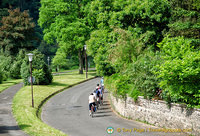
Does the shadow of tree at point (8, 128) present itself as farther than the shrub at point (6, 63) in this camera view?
No

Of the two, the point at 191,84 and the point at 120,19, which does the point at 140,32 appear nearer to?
the point at 120,19

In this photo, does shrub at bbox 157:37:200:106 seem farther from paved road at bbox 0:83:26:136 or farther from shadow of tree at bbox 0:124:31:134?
shadow of tree at bbox 0:124:31:134

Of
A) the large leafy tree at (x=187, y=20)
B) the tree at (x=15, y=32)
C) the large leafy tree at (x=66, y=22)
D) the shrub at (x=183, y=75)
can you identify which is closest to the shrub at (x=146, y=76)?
the shrub at (x=183, y=75)

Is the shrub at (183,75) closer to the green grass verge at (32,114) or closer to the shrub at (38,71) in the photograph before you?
the green grass verge at (32,114)

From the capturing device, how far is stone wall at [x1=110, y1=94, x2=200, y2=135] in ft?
37.6

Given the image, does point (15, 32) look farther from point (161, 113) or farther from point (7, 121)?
point (161, 113)

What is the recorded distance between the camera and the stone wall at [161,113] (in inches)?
451

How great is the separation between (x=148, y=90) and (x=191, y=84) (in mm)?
2987

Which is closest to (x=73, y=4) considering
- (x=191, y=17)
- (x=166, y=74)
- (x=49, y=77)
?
(x=49, y=77)

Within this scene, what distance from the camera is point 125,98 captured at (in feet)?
53.9

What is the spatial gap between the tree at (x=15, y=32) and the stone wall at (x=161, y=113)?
114 ft

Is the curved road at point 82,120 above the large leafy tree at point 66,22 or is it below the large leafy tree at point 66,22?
below

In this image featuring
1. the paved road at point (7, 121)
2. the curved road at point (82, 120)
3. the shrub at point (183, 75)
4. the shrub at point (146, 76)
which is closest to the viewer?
the shrub at point (183, 75)

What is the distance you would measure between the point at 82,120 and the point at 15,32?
35183 millimetres
